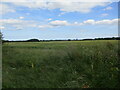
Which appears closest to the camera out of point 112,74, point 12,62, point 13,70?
point 112,74

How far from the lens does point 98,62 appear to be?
586 cm

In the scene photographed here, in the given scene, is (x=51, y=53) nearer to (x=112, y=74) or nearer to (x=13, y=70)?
(x=13, y=70)

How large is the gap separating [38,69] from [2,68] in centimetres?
136

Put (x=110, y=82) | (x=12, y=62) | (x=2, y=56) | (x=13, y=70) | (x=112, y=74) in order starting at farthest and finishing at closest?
1. (x=2, y=56)
2. (x=12, y=62)
3. (x=13, y=70)
4. (x=112, y=74)
5. (x=110, y=82)

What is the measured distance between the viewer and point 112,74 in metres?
4.88

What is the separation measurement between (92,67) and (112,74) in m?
0.77

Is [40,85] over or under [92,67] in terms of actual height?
under

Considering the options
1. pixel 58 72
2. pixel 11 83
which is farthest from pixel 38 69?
pixel 11 83

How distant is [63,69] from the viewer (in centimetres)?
555

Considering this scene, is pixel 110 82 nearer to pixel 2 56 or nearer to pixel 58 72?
pixel 58 72

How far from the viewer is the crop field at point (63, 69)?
4.68 meters

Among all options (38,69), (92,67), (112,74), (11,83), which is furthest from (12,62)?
(112,74)

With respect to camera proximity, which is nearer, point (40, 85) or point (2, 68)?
point (40, 85)

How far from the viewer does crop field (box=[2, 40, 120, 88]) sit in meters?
4.68
